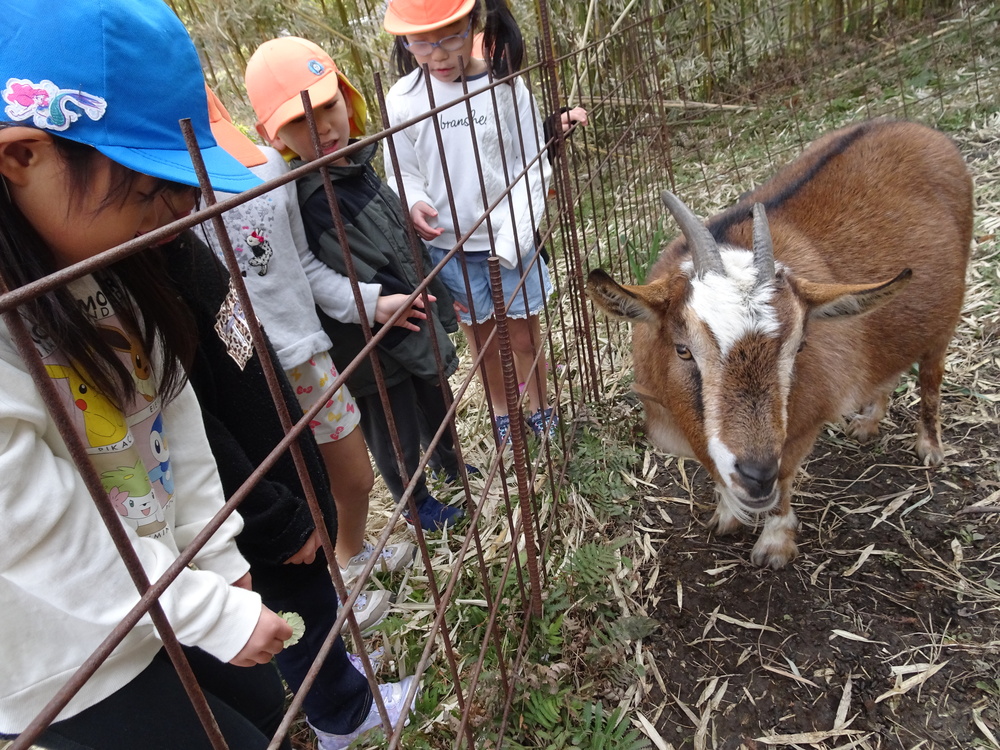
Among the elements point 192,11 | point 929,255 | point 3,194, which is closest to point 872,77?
point 929,255

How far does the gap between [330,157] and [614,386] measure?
306 cm

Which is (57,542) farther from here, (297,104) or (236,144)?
(297,104)

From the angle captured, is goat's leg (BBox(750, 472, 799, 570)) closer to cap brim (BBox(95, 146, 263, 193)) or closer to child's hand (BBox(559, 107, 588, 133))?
child's hand (BBox(559, 107, 588, 133))

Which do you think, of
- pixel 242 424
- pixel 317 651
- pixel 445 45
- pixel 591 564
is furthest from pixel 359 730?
pixel 445 45

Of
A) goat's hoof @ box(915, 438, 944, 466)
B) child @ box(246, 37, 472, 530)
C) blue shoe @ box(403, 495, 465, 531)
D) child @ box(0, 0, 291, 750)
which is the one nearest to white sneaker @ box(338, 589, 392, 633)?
blue shoe @ box(403, 495, 465, 531)

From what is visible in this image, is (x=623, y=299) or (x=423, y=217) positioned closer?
(x=623, y=299)

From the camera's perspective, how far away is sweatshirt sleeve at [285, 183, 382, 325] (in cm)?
229

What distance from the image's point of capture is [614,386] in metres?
3.93

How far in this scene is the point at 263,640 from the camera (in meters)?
1.12

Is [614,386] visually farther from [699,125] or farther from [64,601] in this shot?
[699,125]

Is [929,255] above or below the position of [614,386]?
above

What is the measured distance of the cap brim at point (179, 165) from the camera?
3.13 feet

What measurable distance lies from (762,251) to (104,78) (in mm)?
2033

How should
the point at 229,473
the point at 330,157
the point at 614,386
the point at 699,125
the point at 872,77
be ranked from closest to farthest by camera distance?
the point at 330,157 < the point at 229,473 < the point at 614,386 < the point at 872,77 < the point at 699,125
